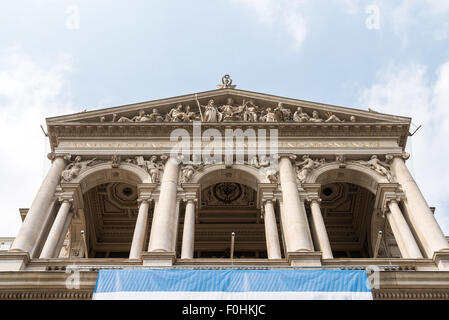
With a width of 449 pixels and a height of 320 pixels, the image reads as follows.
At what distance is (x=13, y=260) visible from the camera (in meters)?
18.1

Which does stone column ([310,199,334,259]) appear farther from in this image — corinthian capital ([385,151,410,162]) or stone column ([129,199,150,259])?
stone column ([129,199,150,259])

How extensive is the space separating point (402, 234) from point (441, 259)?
2127 millimetres

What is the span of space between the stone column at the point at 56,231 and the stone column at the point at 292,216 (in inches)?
330

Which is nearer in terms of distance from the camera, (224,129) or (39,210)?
(39,210)

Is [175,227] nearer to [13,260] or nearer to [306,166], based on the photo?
[13,260]

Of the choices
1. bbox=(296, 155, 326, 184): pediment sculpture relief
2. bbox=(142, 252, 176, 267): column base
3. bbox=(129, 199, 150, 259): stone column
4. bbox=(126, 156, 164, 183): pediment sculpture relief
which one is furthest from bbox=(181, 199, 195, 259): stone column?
bbox=(296, 155, 326, 184): pediment sculpture relief

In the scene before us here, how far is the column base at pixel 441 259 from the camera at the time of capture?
18.0 meters

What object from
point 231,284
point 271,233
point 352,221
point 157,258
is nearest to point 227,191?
point 352,221

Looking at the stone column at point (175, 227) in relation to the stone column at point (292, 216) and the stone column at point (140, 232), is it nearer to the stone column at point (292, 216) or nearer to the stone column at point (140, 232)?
the stone column at point (140, 232)

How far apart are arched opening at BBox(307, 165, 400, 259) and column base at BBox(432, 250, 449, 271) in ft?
17.9

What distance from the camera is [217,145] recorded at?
2397cm

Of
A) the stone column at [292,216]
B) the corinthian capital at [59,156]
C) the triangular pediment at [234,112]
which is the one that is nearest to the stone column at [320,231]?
the stone column at [292,216]

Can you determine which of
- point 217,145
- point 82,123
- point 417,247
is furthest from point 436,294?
point 82,123
